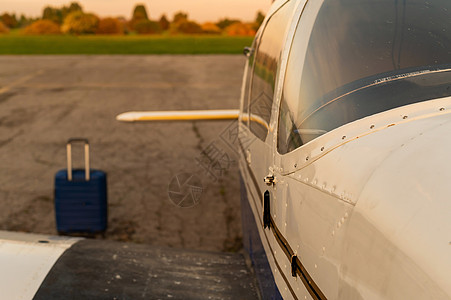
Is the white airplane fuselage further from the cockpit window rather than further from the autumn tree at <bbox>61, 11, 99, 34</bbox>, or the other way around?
the autumn tree at <bbox>61, 11, 99, 34</bbox>

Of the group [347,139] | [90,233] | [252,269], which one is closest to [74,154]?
[90,233]

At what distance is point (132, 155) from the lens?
10781mm

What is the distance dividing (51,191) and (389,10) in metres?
6.96

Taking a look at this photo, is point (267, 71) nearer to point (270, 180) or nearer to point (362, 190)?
point (270, 180)

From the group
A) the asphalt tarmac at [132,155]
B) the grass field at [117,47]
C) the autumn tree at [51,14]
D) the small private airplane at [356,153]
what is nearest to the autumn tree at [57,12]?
the autumn tree at [51,14]

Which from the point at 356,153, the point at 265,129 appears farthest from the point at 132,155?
the point at 356,153

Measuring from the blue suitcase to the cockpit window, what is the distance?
4180mm

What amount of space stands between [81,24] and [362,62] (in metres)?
74.9

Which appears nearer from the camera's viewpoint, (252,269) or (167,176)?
(252,269)

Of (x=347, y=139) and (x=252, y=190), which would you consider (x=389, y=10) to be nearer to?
(x=347, y=139)

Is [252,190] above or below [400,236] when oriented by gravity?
below

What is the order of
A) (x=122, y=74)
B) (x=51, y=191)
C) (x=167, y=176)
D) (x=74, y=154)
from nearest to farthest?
(x=51, y=191)
(x=167, y=176)
(x=74, y=154)
(x=122, y=74)

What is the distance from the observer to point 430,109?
1808 millimetres

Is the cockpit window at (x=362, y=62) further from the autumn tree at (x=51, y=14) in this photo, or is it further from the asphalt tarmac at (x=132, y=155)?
the autumn tree at (x=51, y=14)
